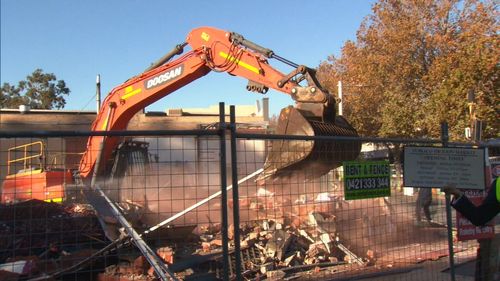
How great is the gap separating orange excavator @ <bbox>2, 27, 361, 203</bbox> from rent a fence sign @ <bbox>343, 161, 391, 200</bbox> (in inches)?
22.3

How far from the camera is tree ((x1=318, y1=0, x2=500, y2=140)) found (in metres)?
21.3

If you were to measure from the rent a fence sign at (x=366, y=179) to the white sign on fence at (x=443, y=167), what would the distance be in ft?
0.72

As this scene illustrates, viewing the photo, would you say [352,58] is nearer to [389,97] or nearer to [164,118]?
[389,97]

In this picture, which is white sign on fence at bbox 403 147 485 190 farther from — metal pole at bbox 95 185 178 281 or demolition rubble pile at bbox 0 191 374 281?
metal pole at bbox 95 185 178 281

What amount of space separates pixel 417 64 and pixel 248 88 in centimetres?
2032

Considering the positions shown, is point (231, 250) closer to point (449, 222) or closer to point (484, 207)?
point (449, 222)

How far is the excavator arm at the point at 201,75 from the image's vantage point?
8.72 metres

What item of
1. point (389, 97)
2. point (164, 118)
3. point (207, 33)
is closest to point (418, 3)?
point (389, 97)

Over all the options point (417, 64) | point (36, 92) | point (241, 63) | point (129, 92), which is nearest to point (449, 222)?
point (241, 63)

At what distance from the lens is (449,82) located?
70.0ft

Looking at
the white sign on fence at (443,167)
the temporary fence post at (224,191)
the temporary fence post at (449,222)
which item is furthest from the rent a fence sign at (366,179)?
the temporary fence post at (224,191)

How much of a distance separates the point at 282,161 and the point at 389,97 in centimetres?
2265

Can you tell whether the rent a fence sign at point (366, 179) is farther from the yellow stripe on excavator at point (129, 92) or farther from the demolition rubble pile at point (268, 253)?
the yellow stripe on excavator at point (129, 92)

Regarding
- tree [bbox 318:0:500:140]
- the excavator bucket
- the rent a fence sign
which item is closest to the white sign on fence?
the rent a fence sign
